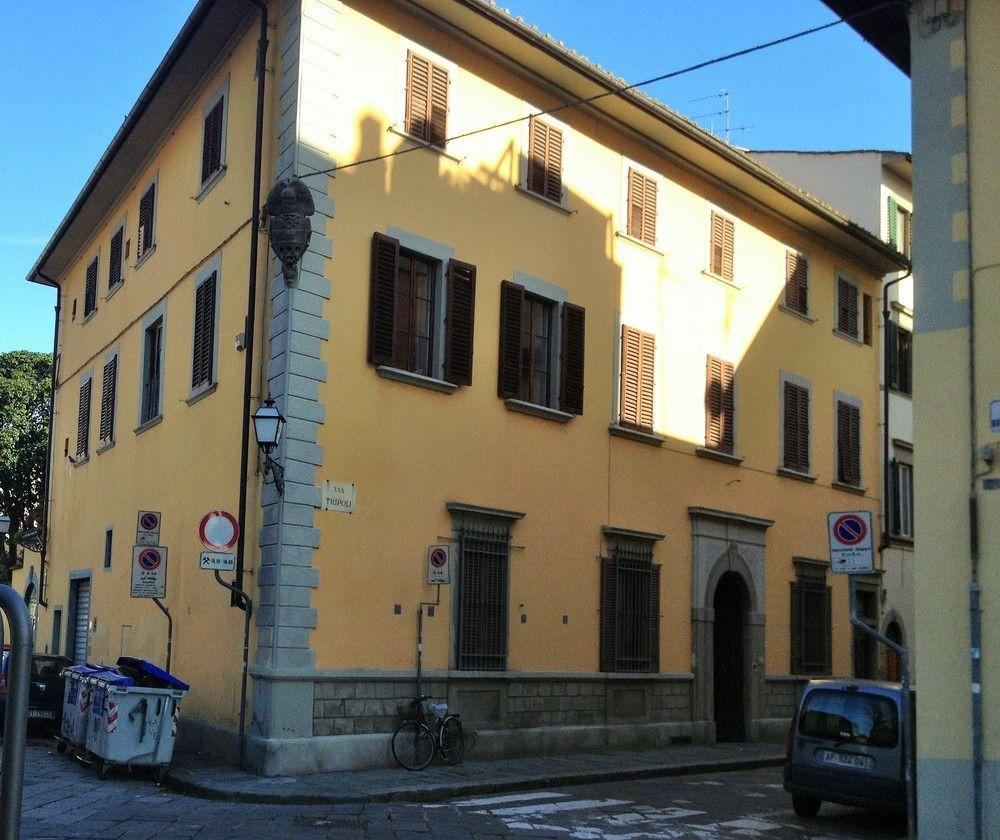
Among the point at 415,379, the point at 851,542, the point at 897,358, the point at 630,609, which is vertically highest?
the point at 897,358

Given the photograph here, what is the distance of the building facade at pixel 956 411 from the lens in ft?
32.6

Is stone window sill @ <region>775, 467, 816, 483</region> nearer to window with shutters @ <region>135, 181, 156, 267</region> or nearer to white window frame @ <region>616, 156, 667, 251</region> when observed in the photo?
white window frame @ <region>616, 156, 667, 251</region>

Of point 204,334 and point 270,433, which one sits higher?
point 204,334

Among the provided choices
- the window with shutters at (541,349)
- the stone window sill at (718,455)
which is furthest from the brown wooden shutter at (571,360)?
the stone window sill at (718,455)

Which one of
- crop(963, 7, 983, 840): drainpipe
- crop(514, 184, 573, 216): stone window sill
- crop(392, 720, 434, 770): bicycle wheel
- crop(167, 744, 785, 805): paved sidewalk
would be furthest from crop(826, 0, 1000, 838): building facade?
crop(514, 184, 573, 216): stone window sill

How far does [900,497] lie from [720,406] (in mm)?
7600

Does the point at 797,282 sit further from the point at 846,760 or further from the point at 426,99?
the point at 846,760

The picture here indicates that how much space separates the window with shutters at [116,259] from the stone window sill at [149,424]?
3733 millimetres

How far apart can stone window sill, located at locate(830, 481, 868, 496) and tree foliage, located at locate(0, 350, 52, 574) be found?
30605 mm

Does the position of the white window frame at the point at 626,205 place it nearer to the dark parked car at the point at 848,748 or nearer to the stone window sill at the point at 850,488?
the stone window sill at the point at 850,488

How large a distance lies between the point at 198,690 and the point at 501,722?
13.6ft

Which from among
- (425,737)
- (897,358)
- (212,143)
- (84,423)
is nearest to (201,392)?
(212,143)

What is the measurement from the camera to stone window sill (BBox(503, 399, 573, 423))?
1761cm

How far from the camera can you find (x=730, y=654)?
22.2m
